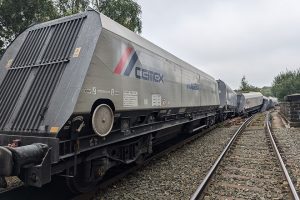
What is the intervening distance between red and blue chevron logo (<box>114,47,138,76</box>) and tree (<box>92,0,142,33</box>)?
15929mm

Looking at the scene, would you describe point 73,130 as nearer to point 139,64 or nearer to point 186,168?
point 139,64

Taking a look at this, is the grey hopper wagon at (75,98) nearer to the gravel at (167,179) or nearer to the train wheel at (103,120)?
the train wheel at (103,120)

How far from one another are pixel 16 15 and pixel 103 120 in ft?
37.0

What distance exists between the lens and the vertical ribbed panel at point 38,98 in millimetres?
5430

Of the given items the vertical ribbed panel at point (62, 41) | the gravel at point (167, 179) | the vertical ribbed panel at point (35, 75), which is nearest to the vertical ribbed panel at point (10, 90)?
the vertical ribbed panel at point (35, 75)

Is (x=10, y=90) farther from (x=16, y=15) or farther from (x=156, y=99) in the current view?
(x=16, y=15)

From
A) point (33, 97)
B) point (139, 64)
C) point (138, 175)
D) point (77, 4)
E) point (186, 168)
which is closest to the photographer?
point (33, 97)

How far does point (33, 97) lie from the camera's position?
18.8ft

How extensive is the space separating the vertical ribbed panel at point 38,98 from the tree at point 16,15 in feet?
32.0

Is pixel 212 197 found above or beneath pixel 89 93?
beneath

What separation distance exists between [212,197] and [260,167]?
10.4 ft

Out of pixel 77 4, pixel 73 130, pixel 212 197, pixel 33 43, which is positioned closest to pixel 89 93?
pixel 73 130

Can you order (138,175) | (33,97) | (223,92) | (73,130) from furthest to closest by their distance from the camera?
1. (223,92)
2. (138,175)
3. (33,97)
4. (73,130)

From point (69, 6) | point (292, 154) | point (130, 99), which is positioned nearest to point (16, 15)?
point (69, 6)
